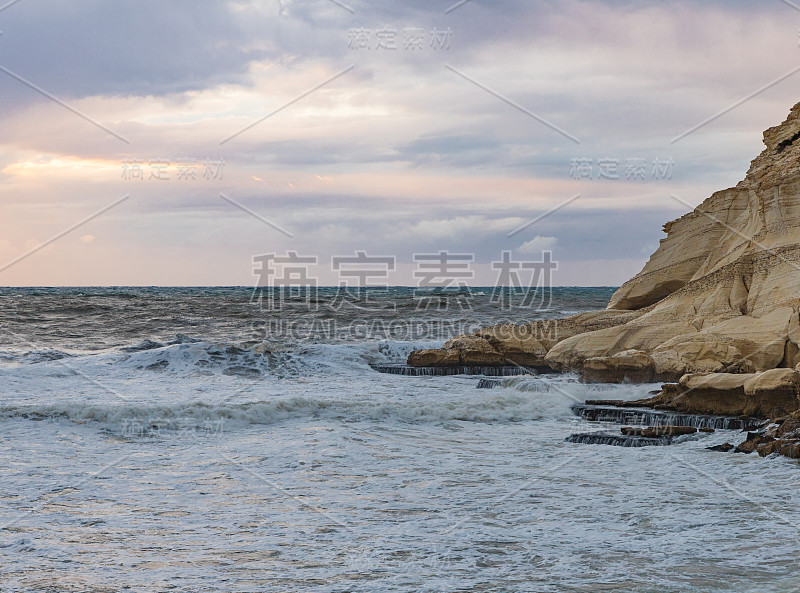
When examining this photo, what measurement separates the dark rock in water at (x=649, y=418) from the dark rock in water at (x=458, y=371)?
5.25 metres

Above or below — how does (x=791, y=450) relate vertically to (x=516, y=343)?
below

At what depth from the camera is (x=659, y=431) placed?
37.1ft

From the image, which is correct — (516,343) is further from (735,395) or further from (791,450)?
(791,450)

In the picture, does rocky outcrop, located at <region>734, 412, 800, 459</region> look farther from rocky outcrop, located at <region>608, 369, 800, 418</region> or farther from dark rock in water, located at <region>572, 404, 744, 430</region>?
dark rock in water, located at <region>572, 404, 744, 430</region>

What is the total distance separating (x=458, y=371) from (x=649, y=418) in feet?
26.7

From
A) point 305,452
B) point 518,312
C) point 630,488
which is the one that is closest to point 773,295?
point 630,488

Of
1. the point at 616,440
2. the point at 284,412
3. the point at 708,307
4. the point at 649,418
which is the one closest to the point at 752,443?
the point at 616,440

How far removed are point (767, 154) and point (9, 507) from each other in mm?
18366

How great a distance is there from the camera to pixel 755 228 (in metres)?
17.6

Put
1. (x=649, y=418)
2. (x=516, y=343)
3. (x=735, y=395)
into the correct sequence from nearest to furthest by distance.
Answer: (x=735, y=395) → (x=649, y=418) → (x=516, y=343)

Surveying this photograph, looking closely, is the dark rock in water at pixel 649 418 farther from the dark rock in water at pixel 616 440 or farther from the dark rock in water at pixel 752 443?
the dark rock in water at pixel 752 443

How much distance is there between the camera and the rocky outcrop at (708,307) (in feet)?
46.5

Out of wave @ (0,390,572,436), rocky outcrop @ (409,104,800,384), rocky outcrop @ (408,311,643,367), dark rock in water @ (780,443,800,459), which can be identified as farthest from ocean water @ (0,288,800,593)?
rocky outcrop @ (408,311,643,367)

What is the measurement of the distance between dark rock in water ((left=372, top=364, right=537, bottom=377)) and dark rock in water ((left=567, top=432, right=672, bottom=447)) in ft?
24.9
